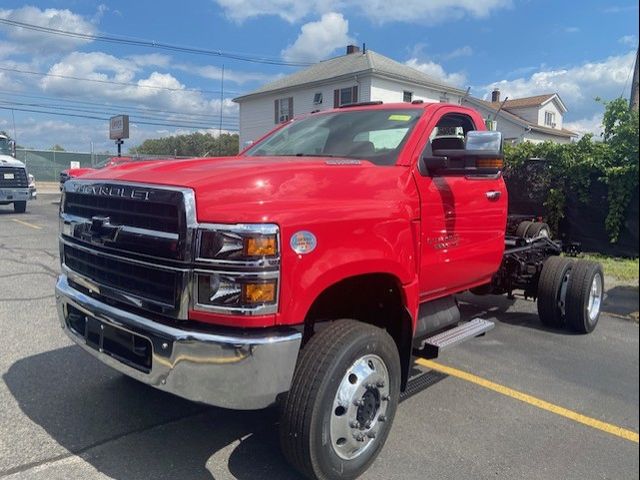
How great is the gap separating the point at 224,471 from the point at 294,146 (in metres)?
2.40

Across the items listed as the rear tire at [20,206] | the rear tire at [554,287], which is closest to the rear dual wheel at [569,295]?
the rear tire at [554,287]

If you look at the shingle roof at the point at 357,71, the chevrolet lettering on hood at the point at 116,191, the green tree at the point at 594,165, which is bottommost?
the chevrolet lettering on hood at the point at 116,191

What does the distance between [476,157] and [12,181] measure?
17308 mm

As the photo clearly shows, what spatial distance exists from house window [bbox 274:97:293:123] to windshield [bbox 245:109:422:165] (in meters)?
28.2

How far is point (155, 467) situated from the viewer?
2.93 m

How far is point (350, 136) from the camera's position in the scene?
3910 mm

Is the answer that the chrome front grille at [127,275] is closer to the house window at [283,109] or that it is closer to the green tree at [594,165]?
the green tree at [594,165]

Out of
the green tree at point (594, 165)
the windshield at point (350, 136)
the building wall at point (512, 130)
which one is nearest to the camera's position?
the green tree at point (594, 165)

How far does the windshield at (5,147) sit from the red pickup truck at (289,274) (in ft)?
54.3

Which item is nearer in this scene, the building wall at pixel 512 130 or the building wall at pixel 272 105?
the building wall at pixel 512 130

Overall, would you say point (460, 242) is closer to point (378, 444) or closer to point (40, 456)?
point (378, 444)

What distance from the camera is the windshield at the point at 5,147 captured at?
17.2m

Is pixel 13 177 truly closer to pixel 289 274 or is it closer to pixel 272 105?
pixel 289 274

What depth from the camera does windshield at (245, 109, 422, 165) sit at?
3.65 meters
